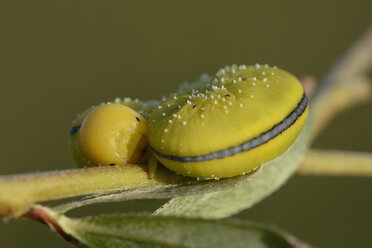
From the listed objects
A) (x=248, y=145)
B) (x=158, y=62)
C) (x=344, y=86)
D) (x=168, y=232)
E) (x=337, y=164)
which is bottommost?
(x=158, y=62)

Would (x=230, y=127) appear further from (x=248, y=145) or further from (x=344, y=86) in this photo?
(x=344, y=86)

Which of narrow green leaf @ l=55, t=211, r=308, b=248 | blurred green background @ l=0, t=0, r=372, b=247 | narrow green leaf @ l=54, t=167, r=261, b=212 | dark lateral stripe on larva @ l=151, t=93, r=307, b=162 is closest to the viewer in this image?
narrow green leaf @ l=55, t=211, r=308, b=248

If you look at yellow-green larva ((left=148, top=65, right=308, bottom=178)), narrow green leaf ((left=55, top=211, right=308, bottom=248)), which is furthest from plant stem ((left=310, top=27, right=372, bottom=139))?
narrow green leaf ((left=55, top=211, right=308, bottom=248))

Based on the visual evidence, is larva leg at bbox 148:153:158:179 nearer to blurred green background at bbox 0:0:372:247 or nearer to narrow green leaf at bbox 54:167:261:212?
narrow green leaf at bbox 54:167:261:212

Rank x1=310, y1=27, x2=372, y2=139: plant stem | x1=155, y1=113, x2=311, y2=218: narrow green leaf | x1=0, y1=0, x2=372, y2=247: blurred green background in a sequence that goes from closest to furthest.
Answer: x1=155, y1=113, x2=311, y2=218: narrow green leaf, x1=310, y1=27, x2=372, y2=139: plant stem, x1=0, y1=0, x2=372, y2=247: blurred green background

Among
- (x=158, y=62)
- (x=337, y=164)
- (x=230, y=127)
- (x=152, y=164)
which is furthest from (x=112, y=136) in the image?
(x=158, y=62)

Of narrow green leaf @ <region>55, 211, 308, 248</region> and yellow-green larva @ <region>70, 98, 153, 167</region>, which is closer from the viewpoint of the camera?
narrow green leaf @ <region>55, 211, 308, 248</region>

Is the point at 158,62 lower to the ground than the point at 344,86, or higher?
lower
